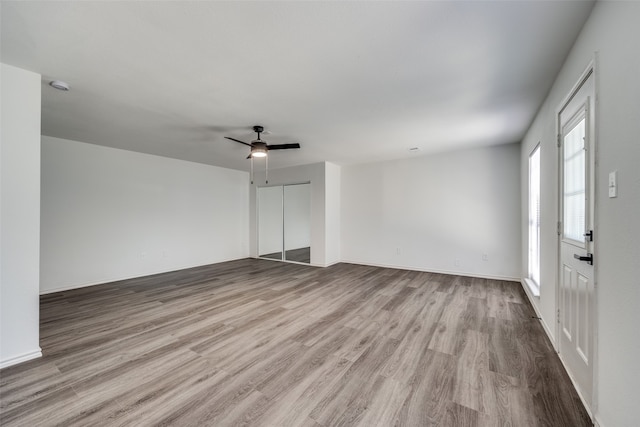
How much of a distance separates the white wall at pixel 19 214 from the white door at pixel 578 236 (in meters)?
4.18

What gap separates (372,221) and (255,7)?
4.89m

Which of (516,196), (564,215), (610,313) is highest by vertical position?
(516,196)

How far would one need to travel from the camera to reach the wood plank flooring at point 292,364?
156 cm

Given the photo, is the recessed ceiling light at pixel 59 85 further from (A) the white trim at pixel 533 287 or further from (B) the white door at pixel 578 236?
(A) the white trim at pixel 533 287

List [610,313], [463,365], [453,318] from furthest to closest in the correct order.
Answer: [453,318] < [463,365] < [610,313]

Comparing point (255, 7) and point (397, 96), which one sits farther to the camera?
point (397, 96)

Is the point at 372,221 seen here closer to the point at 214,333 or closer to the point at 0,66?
the point at 214,333

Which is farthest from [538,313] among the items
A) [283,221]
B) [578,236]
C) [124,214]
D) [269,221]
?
[124,214]

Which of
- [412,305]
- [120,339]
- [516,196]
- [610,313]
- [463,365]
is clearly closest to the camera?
[610,313]

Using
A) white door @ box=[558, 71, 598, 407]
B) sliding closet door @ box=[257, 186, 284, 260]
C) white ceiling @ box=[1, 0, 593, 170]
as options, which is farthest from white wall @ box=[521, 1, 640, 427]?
sliding closet door @ box=[257, 186, 284, 260]

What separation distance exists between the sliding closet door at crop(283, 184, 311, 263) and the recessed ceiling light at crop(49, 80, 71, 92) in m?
4.57


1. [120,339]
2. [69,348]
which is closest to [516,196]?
[120,339]

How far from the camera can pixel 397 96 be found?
8.54ft

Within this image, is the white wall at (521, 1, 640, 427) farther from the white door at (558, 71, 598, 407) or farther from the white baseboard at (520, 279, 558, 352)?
the white baseboard at (520, 279, 558, 352)
